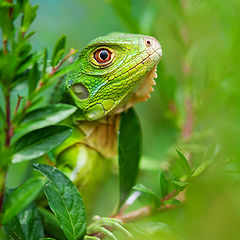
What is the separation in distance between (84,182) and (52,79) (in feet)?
4.16

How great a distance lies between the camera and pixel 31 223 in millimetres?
1770

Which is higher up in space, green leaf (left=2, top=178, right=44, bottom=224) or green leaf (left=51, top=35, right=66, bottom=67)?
green leaf (left=51, top=35, right=66, bottom=67)

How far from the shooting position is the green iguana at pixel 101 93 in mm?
2316

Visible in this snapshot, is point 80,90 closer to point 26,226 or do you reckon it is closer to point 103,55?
point 103,55

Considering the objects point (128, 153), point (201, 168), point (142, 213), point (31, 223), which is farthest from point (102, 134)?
point (201, 168)

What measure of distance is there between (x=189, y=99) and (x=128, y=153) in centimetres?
115

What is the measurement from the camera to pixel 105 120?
2662 millimetres

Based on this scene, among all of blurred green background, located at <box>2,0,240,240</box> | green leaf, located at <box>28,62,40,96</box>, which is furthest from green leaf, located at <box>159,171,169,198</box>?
green leaf, located at <box>28,62,40,96</box>

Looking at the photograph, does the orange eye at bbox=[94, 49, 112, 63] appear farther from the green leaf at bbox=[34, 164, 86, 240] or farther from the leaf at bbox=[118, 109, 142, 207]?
the green leaf at bbox=[34, 164, 86, 240]

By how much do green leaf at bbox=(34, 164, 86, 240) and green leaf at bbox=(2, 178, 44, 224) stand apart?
367 millimetres

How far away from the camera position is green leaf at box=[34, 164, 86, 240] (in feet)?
5.30

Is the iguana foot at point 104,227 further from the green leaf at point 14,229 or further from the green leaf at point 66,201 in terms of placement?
the green leaf at point 14,229

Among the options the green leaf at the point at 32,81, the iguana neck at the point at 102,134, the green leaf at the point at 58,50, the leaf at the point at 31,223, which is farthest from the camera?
the iguana neck at the point at 102,134

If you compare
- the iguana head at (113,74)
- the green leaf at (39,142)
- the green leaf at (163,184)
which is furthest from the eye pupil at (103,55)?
the green leaf at (39,142)
